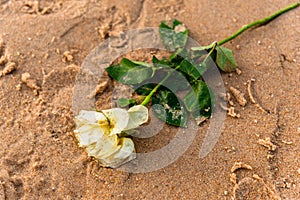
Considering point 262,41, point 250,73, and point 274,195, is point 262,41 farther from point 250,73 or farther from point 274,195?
point 274,195

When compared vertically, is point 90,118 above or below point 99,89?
above

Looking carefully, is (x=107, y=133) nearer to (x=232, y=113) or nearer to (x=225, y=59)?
(x=232, y=113)

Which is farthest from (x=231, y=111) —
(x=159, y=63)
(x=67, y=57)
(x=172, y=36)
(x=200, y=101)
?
(x=67, y=57)

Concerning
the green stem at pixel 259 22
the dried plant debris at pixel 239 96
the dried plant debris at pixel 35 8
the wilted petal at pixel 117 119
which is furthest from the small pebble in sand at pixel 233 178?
the dried plant debris at pixel 35 8

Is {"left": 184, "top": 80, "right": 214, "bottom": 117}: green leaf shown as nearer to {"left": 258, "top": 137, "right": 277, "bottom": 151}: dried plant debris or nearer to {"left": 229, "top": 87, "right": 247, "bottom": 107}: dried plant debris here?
{"left": 229, "top": 87, "right": 247, "bottom": 107}: dried plant debris

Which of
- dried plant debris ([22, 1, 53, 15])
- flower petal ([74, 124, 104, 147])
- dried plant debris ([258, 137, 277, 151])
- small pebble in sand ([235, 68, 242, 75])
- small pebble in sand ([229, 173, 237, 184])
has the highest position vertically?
dried plant debris ([22, 1, 53, 15])

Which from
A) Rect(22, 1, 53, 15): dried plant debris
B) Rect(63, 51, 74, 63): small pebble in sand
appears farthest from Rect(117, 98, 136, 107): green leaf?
Rect(22, 1, 53, 15): dried plant debris
